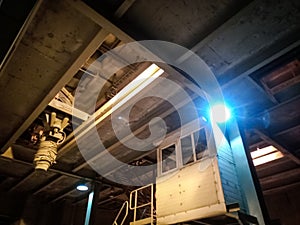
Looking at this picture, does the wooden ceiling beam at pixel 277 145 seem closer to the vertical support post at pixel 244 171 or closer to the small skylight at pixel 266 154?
the small skylight at pixel 266 154

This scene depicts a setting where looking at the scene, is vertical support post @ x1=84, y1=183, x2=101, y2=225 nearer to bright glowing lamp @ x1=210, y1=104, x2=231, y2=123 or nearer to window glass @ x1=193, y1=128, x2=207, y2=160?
window glass @ x1=193, y1=128, x2=207, y2=160

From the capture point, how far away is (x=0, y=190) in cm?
831

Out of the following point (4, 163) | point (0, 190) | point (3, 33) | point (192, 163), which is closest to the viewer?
point (3, 33)

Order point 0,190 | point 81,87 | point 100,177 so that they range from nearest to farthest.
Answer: point 81,87 → point 100,177 → point 0,190

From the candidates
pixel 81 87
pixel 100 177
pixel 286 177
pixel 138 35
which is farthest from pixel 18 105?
pixel 286 177

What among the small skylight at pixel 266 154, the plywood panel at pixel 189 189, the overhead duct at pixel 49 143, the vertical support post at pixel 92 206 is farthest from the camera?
the small skylight at pixel 266 154

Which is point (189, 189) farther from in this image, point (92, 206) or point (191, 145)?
point (92, 206)

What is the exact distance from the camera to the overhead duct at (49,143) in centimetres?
455

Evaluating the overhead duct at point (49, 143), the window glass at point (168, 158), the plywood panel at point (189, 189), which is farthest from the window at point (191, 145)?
the overhead duct at point (49, 143)

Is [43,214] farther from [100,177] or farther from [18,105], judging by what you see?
[18,105]

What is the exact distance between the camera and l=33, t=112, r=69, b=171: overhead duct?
4547 mm

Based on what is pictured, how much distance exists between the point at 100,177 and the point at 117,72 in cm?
379

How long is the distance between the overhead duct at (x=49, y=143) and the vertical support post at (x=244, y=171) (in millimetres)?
3285

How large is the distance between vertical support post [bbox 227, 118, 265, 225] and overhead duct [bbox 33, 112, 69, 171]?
329 centimetres
